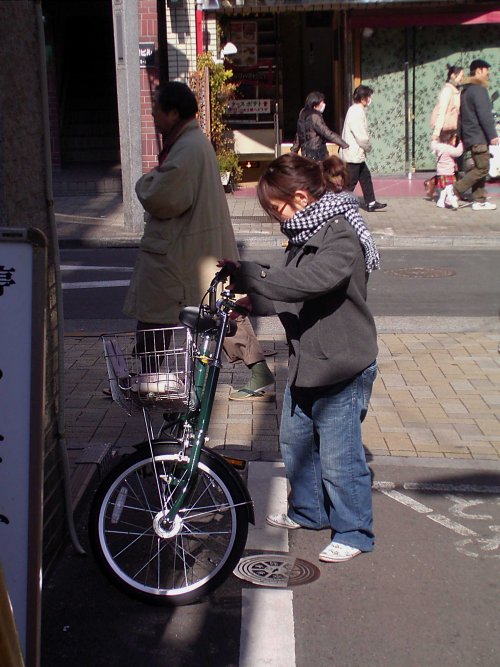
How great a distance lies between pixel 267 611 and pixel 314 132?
10.7m

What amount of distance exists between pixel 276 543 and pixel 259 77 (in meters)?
14.4

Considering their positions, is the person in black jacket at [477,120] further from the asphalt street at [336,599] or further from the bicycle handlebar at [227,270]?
the bicycle handlebar at [227,270]

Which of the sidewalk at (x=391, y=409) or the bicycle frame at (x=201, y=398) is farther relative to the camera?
the sidewalk at (x=391, y=409)

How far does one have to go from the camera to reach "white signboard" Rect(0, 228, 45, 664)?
2760 mm

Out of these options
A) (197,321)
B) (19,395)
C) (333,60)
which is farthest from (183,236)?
(333,60)

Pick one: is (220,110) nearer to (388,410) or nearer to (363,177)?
(363,177)

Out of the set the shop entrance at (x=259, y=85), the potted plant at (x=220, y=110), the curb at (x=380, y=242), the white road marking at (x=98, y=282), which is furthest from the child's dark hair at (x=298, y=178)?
the shop entrance at (x=259, y=85)

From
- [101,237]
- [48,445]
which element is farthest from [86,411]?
[101,237]

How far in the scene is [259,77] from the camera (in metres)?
17.5

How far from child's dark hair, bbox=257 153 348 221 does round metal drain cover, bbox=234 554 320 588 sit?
4.92 feet

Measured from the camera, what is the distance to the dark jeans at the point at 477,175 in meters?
13.8

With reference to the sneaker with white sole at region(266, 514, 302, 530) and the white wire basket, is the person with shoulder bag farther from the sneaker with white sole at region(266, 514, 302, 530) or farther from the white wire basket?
the white wire basket

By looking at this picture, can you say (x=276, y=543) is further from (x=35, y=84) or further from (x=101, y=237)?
(x=101, y=237)

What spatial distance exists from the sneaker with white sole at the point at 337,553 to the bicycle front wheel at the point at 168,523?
1.47ft
